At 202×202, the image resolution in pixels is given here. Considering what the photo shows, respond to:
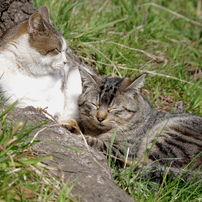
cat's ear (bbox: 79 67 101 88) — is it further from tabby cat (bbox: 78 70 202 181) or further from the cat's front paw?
the cat's front paw

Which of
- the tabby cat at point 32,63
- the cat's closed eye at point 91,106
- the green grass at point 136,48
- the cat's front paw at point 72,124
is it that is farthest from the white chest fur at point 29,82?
the green grass at point 136,48

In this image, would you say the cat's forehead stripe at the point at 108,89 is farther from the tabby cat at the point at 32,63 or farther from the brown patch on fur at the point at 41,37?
the brown patch on fur at the point at 41,37

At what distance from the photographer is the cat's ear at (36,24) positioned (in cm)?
284

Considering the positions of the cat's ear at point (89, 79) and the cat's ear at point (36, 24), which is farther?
the cat's ear at point (89, 79)

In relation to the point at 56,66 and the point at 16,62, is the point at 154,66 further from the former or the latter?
the point at 16,62

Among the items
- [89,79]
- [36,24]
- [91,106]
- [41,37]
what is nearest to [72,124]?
[91,106]

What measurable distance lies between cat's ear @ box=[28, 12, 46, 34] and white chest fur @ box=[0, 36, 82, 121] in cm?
14

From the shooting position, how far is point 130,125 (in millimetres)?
3184

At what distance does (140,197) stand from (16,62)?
68.7 inches

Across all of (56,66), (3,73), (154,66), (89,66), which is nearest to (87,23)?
(89,66)

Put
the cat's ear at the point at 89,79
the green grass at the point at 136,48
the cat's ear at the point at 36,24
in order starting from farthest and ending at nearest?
1. the green grass at the point at 136,48
2. the cat's ear at the point at 89,79
3. the cat's ear at the point at 36,24

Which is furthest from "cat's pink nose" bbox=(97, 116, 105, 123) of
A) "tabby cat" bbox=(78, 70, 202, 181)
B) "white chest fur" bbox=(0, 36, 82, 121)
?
"white chest fur" bbox=(0, 36, 82, 121)

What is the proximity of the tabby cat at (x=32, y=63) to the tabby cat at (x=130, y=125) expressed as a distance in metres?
0.38

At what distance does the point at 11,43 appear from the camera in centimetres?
295
